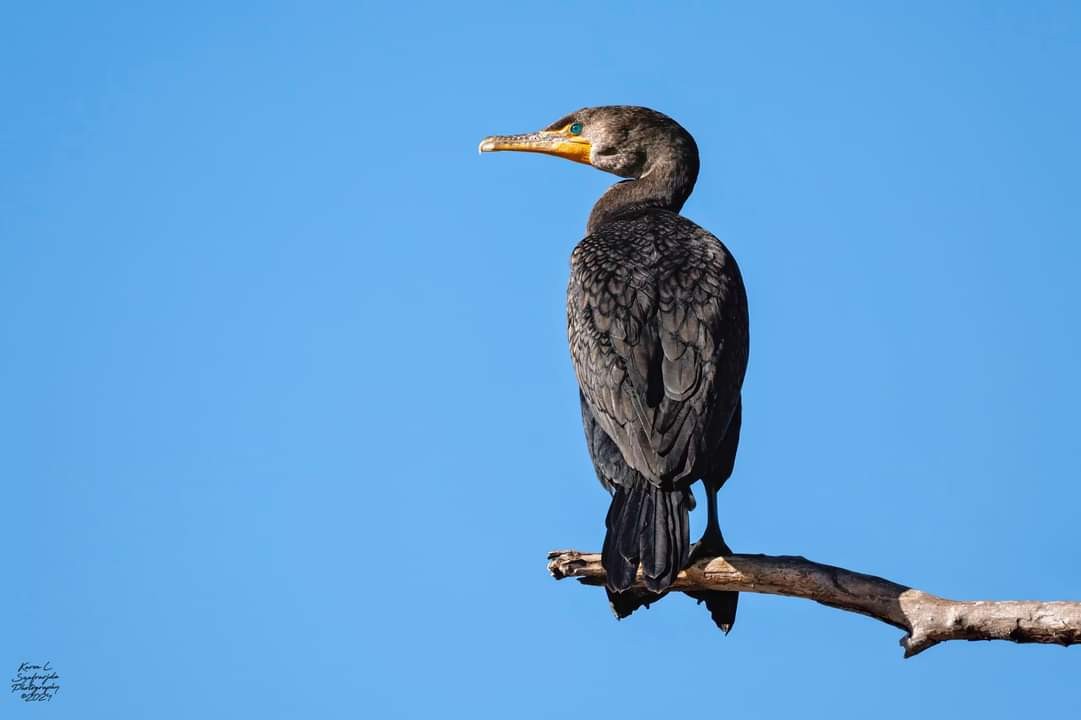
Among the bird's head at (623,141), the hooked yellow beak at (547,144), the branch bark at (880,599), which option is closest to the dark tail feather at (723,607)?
the branch bark at (880,599)

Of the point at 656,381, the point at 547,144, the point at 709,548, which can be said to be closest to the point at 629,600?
the point at 709,548

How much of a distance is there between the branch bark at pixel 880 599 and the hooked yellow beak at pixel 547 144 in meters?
3.24

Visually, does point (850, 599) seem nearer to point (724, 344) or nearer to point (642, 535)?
point (642, 535)

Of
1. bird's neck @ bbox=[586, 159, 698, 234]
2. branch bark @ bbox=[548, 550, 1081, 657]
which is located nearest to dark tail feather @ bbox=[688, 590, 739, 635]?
branch bark @ bbox=[548, 550, 1081, 657]

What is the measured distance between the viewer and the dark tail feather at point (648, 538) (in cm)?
628

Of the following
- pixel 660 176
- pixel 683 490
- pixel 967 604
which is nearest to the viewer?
pixel 967 604

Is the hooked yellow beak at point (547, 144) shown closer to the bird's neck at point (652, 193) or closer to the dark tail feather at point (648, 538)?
the bird's neck at point (652, 193)

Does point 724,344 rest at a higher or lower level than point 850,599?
higher

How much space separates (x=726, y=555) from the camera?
655cm

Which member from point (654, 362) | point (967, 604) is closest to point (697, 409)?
point (654, 362)

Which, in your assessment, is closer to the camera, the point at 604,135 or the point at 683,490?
the point at 683,490

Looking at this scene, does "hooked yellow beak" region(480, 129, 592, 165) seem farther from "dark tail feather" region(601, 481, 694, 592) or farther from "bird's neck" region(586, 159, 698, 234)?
"dark tail feather" region(601, 481, 694, 592)

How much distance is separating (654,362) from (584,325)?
18.9 inches

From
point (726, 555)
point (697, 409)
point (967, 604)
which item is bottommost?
point (967, 604)
